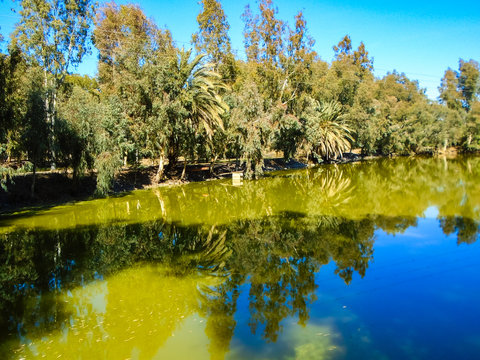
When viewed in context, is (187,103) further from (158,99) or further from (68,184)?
(68,184)

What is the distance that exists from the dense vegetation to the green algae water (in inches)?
253

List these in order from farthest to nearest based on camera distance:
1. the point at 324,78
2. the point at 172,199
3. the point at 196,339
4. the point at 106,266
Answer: the point at 324,78
the point at 172,199
the point at 106,266
the point at 196,339

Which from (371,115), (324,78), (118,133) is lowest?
(118,133)

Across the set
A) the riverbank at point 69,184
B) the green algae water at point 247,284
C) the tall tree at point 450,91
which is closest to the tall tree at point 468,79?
the tall tree at point 450,91

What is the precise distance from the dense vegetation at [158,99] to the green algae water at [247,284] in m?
6.43

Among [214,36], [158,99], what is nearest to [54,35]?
[158,99]

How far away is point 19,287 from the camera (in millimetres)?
8250

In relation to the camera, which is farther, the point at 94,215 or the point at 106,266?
the point at 94,215

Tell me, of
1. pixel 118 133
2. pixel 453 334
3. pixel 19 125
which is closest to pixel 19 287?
pixel 453 334

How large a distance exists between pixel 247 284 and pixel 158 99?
1872 cm

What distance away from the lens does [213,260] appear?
953 centimetres

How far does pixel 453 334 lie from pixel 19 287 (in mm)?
9482

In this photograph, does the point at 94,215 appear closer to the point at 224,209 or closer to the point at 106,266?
the point at 224,209

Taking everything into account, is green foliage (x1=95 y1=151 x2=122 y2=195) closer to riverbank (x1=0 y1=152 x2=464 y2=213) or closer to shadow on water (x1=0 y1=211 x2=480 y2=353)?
riverbank (x1=0 y1=152 x2=464 y2=213)
